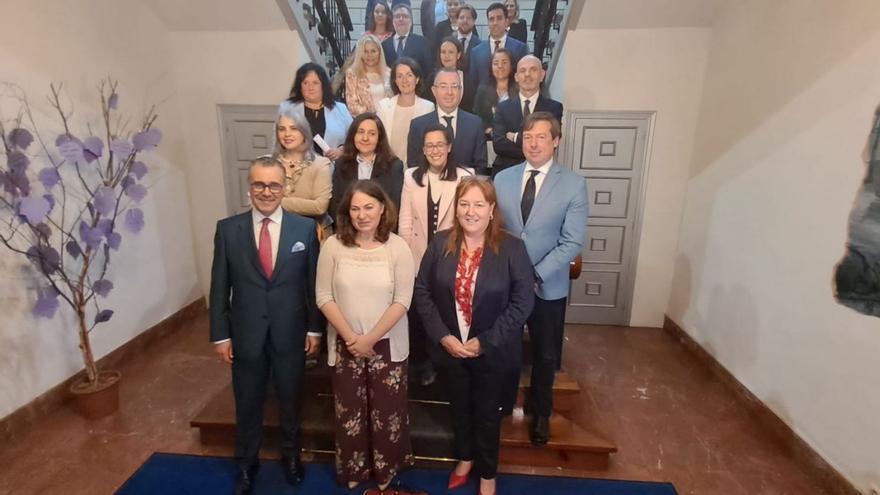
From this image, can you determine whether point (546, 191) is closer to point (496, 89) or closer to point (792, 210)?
point (792, 210)

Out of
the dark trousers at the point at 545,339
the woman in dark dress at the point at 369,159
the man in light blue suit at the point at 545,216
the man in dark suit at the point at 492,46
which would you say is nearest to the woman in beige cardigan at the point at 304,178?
the woman in dark dress at the point at 369,159

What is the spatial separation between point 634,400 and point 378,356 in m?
2.02

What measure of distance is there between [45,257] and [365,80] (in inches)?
89.1

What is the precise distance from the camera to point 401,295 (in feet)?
6.90

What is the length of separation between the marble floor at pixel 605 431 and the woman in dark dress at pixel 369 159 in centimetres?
172

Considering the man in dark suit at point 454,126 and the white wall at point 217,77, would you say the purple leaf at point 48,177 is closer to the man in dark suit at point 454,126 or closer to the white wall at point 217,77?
the white wall at point 217,77

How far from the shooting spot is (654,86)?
3.95 metres

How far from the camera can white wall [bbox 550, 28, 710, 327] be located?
12.6ft

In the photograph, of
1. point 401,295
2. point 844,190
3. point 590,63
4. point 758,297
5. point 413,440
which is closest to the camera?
point 401,295

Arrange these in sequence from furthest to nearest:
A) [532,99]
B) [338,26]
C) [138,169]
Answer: [338,26]
[532,99]
[138,169]

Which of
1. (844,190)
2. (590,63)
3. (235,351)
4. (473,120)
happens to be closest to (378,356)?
(235,351)

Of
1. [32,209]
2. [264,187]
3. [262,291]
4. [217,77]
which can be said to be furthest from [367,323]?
[217,77]

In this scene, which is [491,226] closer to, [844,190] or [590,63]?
[844,190]

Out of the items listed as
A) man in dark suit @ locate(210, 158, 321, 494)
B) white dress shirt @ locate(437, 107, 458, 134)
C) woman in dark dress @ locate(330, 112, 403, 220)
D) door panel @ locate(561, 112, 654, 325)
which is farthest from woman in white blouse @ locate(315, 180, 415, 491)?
door panel @ locate(561, 112, 654, 325)
